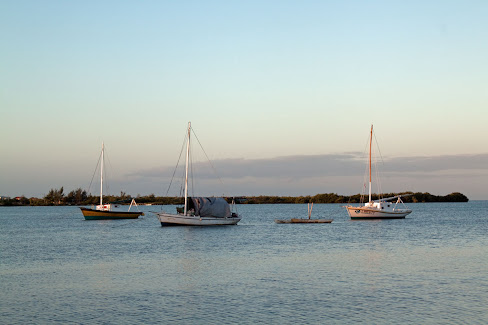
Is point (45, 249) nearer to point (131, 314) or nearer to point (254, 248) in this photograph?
point (254, 248)

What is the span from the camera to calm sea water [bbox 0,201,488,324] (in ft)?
75.2

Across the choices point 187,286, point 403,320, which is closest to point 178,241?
point 187,286

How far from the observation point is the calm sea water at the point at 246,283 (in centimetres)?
2292

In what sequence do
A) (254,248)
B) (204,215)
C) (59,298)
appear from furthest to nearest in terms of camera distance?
1. (204,215)
2. (254,248)
3. (59,298)

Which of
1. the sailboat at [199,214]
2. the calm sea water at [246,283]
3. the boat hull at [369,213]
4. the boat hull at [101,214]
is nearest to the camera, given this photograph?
the calm sea water at [246,283]

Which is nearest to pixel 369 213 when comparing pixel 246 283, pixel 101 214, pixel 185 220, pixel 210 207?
pixel 210 207

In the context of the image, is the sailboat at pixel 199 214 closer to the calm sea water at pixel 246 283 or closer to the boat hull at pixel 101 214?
the calm sea water at pixel 246 283

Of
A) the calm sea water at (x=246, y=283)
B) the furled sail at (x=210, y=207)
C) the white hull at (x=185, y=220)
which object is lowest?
the calm sea water at (x=246, y=283)

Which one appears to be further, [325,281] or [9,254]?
[9,254]

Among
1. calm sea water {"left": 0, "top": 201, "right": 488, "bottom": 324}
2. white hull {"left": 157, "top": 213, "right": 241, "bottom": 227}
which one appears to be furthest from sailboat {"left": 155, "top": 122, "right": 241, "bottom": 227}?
calm sea water {"left": 0, "top": 201, "right": 488, "bottom": 324}

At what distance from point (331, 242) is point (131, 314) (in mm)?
35715

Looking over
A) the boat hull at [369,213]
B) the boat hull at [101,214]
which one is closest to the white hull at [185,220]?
the boat hull at [101,214]

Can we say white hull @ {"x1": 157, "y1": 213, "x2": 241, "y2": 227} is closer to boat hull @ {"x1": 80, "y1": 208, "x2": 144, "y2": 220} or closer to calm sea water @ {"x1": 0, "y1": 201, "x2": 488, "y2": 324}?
calm sea water @ {"x1": 0, "y1": 201, "x2": 488, "y2": 324}

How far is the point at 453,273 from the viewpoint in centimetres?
3394
